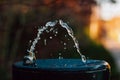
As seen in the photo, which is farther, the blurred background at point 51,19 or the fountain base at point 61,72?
the blurred background at point 51,19

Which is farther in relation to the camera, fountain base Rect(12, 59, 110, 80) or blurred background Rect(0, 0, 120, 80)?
blurred background Rect(0, 0, 120, 80)

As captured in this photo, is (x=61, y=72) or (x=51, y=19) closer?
(x=61, y=72)

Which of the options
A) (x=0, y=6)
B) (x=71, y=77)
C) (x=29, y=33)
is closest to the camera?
(x=71, y=77)

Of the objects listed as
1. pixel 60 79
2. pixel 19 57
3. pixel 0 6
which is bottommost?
pixel 60 79

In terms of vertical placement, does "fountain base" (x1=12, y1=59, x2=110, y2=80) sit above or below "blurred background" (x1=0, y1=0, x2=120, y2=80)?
below

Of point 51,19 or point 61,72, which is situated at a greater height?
point 51,19

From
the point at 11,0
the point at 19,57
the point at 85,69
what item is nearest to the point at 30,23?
the point at 11,0

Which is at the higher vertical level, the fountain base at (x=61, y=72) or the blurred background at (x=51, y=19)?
the blurred background at (x=51, y=19)

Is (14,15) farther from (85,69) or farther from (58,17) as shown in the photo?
(85,69)
